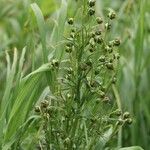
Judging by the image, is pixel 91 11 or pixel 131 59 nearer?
pixel 91 11

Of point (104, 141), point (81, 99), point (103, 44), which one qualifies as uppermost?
point (103, 44)

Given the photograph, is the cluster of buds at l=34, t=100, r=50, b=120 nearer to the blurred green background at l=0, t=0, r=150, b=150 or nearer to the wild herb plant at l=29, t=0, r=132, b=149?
the wild herb plant at l=29, t=0, r=132, b=149

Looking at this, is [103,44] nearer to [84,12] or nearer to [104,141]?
[84,12]

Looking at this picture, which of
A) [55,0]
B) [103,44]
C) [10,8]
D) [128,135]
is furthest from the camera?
[10,8]

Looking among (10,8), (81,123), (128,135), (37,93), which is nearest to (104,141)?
(81,123)

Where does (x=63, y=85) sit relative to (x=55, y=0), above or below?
below

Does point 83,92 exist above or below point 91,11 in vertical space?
below

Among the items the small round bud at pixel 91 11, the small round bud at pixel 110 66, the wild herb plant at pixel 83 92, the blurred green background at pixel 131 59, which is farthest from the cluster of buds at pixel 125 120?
the blurred green background at pixel 131 59

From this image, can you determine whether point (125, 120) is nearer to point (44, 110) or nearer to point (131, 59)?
point (44, 110)

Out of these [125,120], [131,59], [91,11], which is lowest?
[125,120]

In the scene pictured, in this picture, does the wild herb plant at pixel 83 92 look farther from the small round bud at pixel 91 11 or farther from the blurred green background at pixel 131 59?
the blurred green background at pixel 131 59

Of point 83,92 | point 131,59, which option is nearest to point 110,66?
point 83,92
